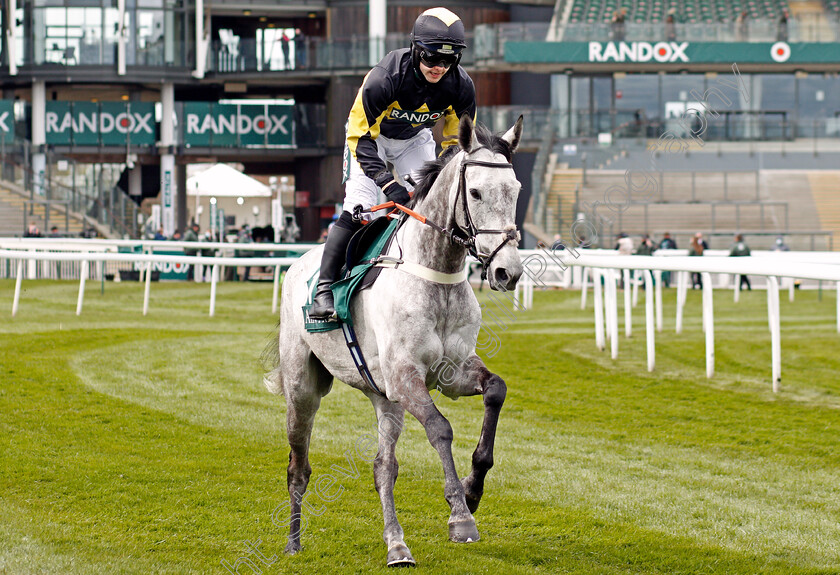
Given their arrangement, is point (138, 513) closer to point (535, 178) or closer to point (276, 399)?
point (276, 399)

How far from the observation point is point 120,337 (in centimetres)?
1148

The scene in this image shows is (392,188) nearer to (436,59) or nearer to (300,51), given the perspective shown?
(436,59)

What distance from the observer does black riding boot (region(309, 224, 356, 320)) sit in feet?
14.9

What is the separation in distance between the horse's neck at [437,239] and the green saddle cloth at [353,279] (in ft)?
0.92

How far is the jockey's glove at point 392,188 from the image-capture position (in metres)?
4.39

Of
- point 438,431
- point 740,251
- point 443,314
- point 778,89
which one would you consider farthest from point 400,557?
point 778,89

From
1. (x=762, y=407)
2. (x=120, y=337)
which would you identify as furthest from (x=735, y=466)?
(x=120, y=337)

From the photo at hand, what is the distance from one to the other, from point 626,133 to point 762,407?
21667 mm

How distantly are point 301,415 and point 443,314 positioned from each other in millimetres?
1108

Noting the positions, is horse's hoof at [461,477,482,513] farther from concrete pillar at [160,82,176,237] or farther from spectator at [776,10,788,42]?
spectator at [776,10,788,42]

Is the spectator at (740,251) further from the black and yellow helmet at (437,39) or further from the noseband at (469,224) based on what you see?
the noseband at (469,224)

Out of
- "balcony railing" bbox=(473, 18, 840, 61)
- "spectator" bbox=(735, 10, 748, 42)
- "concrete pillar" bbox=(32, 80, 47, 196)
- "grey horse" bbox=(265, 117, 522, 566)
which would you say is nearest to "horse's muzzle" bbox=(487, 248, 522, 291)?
"grey horse" bbox=(265, 117, 522, 566)

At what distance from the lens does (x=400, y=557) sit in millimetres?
4062

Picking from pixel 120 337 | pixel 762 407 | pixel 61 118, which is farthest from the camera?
pixel 61 118
